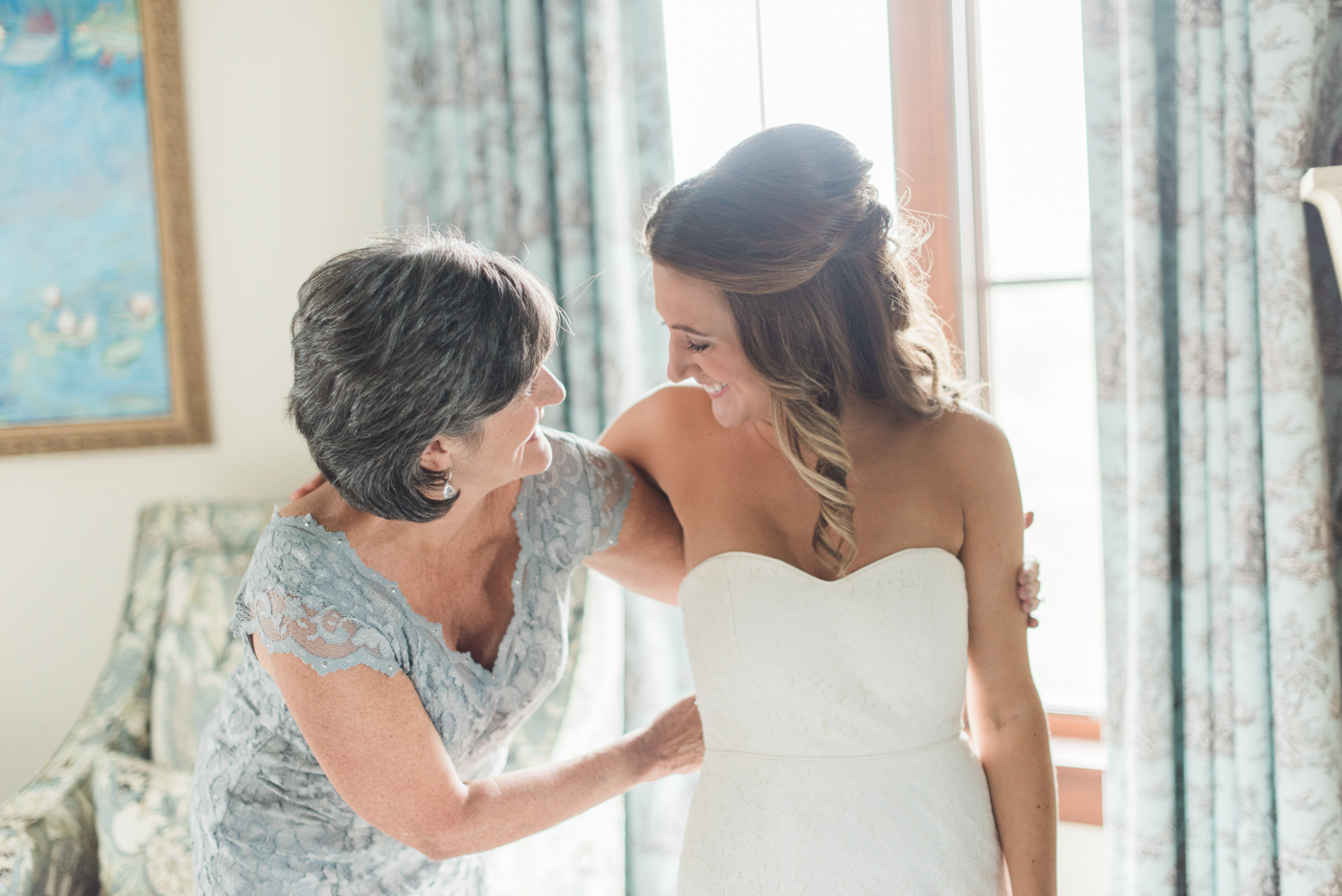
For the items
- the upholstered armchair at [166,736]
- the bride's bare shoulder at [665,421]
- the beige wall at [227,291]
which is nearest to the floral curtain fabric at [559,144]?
the beige wall at [227,291]

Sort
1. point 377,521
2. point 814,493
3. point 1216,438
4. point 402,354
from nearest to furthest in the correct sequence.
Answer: point 402,354, point 377,521, point 814,493, point 1216,438

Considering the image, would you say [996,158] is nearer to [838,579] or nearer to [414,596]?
[838,579]

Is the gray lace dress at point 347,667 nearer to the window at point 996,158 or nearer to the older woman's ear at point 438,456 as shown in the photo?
the older woman's ear at point 438,456

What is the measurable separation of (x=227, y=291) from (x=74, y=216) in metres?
0.43

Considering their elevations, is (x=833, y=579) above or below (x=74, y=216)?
below

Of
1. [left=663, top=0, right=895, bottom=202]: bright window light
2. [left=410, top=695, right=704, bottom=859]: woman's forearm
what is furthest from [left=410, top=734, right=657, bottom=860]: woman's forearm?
[left=663, top=0, right=895, bottom=202]: bright window light

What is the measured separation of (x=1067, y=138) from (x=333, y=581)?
6.51 feet

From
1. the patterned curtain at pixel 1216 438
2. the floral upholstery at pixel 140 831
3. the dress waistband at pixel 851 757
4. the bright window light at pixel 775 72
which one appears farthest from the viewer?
the bright window light at pixel 775 72

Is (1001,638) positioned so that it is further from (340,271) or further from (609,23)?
(609,23)

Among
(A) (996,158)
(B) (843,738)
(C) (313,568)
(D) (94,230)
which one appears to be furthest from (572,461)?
(D) (94,230)

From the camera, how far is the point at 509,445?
1248mm

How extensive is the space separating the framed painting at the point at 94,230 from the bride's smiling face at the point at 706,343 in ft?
6.83

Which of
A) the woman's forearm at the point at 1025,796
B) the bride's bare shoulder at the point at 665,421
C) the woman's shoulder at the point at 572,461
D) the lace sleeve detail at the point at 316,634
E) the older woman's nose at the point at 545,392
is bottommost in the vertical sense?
the woman's forearm at the point at 1025,796

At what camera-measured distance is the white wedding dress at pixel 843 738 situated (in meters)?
1.27
